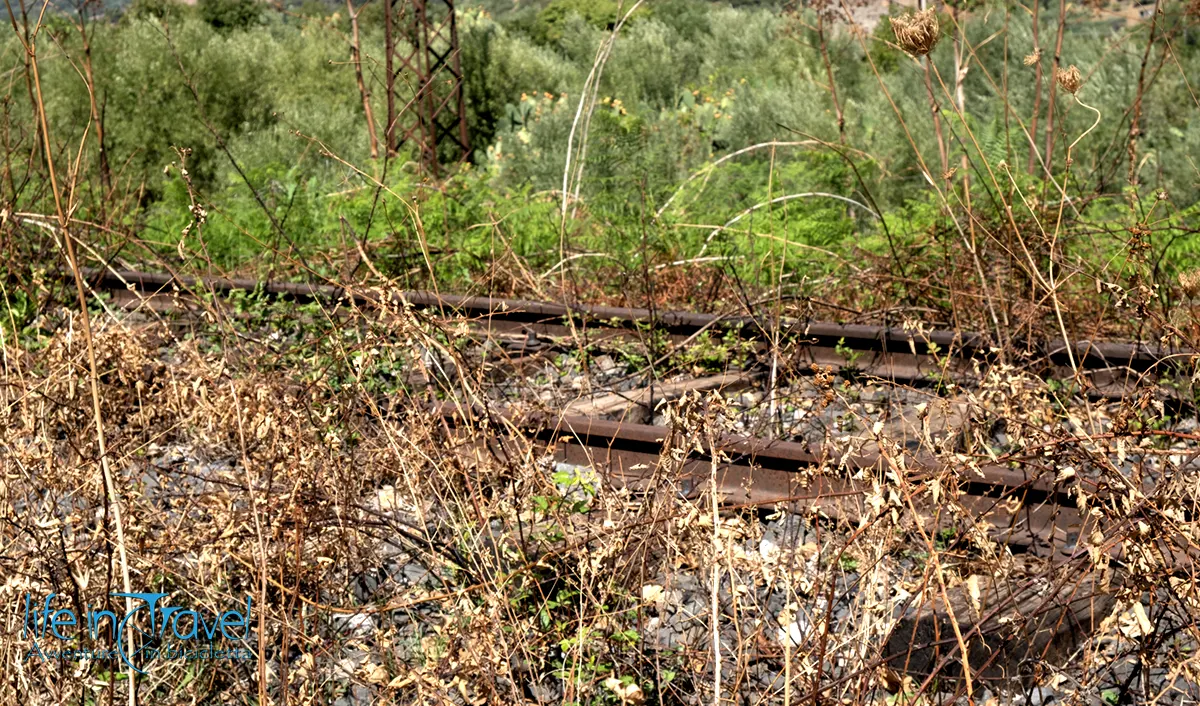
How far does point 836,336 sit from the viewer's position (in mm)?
5023

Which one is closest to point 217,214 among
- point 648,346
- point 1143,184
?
point 648,346

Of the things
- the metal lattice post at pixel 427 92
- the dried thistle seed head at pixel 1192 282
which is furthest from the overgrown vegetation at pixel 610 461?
the metal lattice post at pixel 427 92

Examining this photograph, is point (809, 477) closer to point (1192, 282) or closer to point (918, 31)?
point (1192, 282)

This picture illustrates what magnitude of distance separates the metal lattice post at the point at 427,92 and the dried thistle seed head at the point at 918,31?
4.49 metres

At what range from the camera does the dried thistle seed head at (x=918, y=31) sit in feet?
9.40

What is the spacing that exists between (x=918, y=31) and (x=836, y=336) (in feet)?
7.52

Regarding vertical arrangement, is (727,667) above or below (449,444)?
below

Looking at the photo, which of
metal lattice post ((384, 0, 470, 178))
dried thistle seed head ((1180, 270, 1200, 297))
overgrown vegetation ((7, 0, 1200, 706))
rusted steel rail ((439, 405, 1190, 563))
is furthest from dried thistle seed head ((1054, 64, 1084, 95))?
metal lattice post ((384, 0, 470, 178))

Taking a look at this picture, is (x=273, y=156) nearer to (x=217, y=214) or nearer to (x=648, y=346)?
(x=217, y=214)

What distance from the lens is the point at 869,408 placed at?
4.53 meters

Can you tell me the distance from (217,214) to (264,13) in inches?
1088

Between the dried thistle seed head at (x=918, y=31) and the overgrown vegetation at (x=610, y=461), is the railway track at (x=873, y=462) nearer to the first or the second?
the overgrown vegetation at (x=610, y=461)

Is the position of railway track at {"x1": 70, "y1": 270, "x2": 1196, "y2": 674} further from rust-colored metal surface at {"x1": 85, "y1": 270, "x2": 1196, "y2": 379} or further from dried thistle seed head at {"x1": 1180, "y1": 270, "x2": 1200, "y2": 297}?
dried thistle seed head at {"x1": 1180, "y1": 270, "x2": 1200, "y2": 297}

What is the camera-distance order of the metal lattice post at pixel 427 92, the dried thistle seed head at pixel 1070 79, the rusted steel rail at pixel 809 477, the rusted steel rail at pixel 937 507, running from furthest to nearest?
the metal lattice post at pixel 427 92 → the dried thistle seed head at pixel 1070 79 → the rusted steel rail at pixel 809 477 → the rusted steel rail at pixel 937 507
